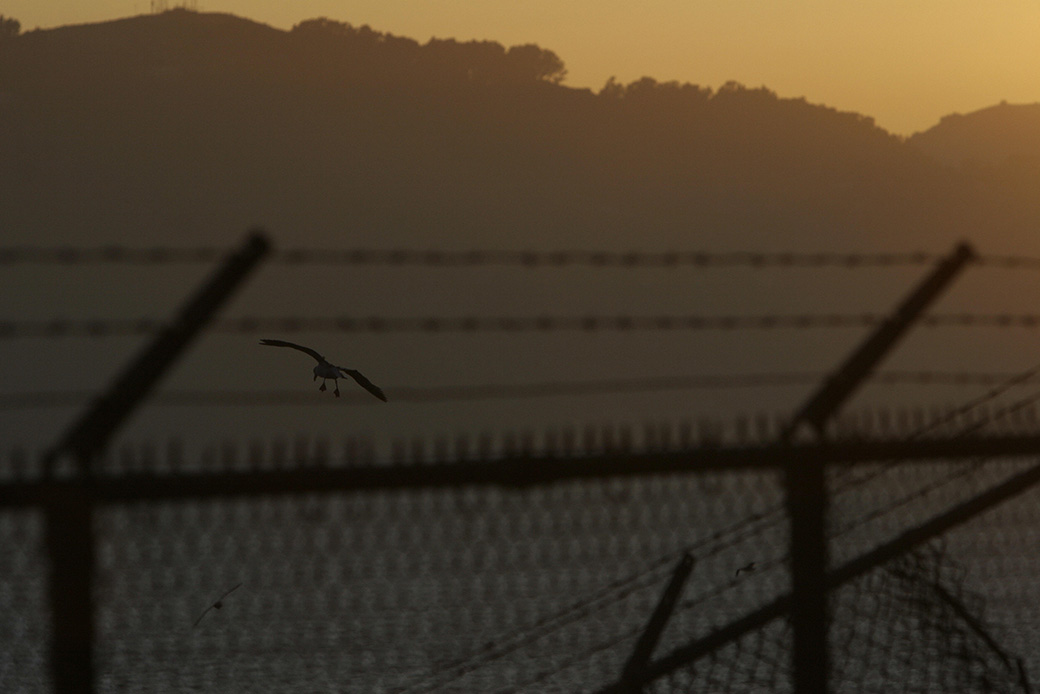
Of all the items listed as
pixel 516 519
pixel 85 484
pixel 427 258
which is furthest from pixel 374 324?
pixel 85 484

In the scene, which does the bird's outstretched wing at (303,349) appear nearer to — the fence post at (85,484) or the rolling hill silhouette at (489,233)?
the fence post at (85,484)

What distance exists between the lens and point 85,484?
275 centimetres

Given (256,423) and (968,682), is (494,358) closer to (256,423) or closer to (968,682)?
(256,423)

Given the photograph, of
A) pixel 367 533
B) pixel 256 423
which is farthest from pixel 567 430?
pixel 256 423

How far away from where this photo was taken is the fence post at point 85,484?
272 centimetres

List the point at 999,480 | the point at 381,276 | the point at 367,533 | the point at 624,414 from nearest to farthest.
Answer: the point at 367,533
the point at 999,480
the point at 624,414
the point at 381,276

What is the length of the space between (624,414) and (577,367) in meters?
26.0

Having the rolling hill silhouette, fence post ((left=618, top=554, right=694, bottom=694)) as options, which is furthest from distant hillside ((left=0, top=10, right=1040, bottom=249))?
fence post ((left=618, top=554, right=694, bottom=694))

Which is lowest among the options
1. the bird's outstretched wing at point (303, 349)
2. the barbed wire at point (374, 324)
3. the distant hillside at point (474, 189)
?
the bird's outstretched wing at point (303, 349)

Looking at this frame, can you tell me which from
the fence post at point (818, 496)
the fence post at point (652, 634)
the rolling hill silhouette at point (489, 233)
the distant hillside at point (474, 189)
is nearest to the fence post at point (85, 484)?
the fence post at point (818, 496)

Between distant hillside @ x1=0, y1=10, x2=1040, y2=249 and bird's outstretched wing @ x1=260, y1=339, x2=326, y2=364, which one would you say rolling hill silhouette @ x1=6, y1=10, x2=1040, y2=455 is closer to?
distant hillside @ x1=0, y1=10, x2=1040, y2=249

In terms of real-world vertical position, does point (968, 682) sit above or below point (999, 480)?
below

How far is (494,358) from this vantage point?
475 feet

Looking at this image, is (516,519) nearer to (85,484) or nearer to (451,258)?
(451,258)
